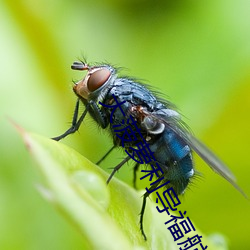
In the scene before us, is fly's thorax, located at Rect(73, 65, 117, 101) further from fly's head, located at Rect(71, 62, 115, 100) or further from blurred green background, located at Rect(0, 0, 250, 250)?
blurred green background, located at Rect(0, 0, 250, 250)

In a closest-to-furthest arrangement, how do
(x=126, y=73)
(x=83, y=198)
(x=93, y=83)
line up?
(x=83, y=198)
(x=93, y=83)
(x=126, y=73)

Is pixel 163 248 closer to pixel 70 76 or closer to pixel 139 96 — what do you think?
pixel 139 96

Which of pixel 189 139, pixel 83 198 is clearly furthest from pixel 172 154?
pixel 83 198

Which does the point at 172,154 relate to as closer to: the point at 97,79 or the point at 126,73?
the point at 97,79

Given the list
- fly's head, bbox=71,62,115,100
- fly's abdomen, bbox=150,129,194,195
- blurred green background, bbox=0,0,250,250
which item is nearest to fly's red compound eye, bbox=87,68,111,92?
fly's head, bbox=71,62,115,100

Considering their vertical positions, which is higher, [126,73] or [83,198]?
[83,198]

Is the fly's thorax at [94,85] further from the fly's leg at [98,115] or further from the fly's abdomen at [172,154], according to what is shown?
the fly's abdomen at [172,154]

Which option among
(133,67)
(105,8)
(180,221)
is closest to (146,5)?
(105,8)
